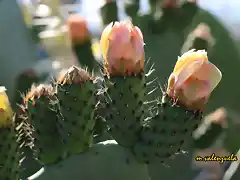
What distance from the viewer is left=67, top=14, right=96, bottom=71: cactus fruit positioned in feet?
7.07

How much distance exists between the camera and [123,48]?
1.11 meters

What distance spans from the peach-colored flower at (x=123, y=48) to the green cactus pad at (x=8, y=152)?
279 mm

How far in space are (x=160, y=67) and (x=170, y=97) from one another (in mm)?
1036

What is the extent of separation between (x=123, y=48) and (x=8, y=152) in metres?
0.36

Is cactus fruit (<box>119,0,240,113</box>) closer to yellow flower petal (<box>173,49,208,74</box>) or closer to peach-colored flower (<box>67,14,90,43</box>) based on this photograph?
peach-colored flower (<box>67,14,90,43</box>)

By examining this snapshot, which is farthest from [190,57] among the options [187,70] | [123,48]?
[123,48]

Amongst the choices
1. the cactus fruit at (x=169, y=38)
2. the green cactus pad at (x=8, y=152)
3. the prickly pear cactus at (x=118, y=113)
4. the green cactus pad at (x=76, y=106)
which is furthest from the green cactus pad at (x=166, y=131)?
the cactus fruit at (x=169, y=38)

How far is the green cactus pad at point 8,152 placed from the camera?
125 cm

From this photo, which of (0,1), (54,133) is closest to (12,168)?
(54,133)

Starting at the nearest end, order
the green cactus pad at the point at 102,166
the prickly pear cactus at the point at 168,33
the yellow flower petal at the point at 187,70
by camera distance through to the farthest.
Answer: the yellow flower petal at the point at 187,70, the green cactus pad at the point at 102,166, the prickly pear cactus at the point at 168,33

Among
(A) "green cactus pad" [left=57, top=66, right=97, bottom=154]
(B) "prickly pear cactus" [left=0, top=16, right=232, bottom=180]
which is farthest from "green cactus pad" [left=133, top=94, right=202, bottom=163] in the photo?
(A) "green cactus pad" [left=57, top=66, right=97, bottom=154]

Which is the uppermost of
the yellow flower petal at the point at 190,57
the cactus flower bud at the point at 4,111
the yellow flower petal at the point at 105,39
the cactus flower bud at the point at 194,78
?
the yellow flower petal at the point at 105,39

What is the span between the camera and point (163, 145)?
3.82 feet

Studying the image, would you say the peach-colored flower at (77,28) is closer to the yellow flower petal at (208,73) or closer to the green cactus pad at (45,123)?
the green cactus pad at (45,123)
